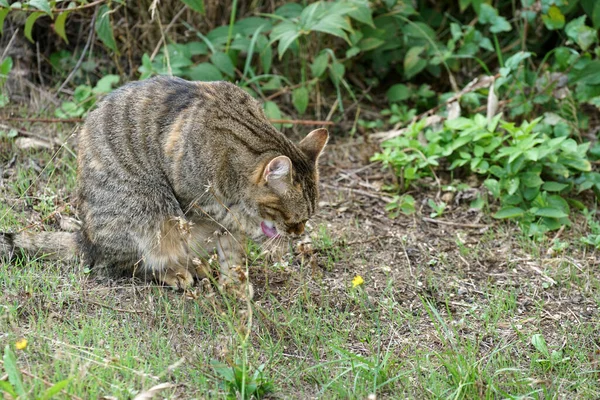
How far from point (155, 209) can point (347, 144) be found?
6.88 feet

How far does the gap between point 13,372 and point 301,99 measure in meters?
3.14

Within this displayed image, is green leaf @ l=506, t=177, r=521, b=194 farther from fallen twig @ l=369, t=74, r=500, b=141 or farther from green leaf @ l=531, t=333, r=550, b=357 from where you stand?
green leaf @ l=531, t=333, r=550, b=357

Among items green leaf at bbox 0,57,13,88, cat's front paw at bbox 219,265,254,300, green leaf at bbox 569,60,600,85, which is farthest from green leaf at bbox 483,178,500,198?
green leaf at bbox 0,57,13,88

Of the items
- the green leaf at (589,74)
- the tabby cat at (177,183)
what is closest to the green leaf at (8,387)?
the tabby cat at (177,183)

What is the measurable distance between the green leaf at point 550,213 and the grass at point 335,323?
16cm

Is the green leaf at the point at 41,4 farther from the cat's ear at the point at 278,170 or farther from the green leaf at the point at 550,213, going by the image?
the green leaf at the point at 550,213

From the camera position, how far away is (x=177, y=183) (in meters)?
3.95

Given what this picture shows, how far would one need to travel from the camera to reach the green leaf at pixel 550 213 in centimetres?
463

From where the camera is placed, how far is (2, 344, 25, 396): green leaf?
2.83m

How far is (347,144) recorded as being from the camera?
223 inches

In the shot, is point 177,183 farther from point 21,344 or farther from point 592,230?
point 592,230

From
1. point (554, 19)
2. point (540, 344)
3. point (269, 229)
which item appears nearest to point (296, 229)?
point (269, 229)

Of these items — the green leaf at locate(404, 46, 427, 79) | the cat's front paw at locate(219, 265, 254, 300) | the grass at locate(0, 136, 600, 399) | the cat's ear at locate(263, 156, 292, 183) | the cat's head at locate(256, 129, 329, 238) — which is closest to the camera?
the grass at locate(0, 136, 600, 399)

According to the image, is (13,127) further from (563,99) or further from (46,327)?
(563,99)
